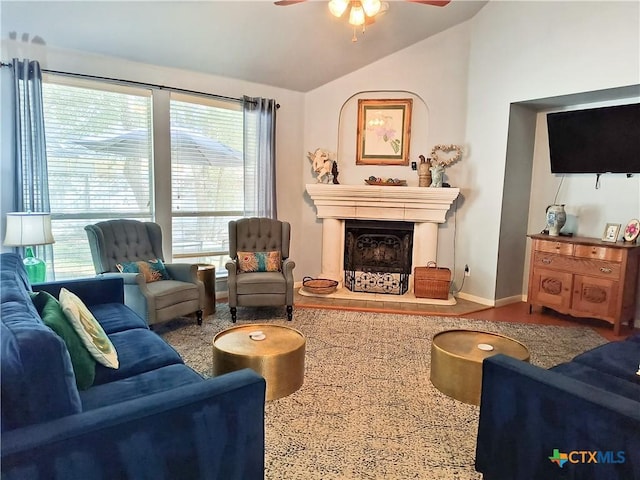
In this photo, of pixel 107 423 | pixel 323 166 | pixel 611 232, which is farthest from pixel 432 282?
pixel 107 423

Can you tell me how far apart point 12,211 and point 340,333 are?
3.11 m

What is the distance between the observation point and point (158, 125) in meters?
4.55

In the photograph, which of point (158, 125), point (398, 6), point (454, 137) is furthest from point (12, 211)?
point (454, 137)

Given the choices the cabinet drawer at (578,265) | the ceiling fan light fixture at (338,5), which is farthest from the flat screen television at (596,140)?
the ceiling fan light fixture at (338,5)

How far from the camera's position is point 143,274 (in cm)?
381

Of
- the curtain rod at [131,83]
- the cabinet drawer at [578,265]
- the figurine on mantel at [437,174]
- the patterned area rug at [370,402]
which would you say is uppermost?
the curtain rod at [131,83]

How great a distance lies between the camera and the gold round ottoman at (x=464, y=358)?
2.64m

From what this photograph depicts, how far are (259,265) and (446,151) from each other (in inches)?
110

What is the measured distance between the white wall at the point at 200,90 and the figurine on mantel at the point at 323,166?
268mm

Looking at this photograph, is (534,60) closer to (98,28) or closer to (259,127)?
(259,127)

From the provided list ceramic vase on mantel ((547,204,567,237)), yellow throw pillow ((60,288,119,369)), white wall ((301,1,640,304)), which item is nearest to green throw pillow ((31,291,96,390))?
yellow throw pillow ((60,288,119,369))

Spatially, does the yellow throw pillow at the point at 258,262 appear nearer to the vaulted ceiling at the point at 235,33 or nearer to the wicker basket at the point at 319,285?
the wicker basket at the point at 319,285

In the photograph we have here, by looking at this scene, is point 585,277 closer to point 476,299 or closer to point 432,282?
point 476,299

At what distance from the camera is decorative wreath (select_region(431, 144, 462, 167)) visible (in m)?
5.27
